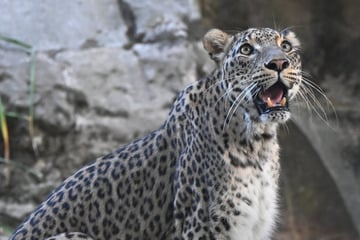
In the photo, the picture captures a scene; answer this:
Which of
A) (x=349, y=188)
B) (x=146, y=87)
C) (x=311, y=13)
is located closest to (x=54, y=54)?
(x=146, y=87)

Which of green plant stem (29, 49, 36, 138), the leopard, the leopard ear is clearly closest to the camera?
the leopard

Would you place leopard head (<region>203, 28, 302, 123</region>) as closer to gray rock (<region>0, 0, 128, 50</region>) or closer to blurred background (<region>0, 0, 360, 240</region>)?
blurred background (<region>0, 0, 360, 240</region>)

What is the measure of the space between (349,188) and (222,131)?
4391mm

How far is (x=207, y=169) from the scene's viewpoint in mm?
6578

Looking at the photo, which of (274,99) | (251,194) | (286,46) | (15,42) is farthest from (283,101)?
(15,42)

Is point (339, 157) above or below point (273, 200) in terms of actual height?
A: above

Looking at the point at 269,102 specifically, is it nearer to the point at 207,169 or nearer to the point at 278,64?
the point at 278,64

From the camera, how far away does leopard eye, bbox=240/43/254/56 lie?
6504 millimetres

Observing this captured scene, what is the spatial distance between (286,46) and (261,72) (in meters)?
0.38

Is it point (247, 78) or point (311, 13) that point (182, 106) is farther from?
point (311, 13)

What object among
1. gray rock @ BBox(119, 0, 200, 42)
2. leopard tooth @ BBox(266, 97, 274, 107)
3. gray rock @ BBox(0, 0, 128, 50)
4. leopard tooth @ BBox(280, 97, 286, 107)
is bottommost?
leopard tooth @ BBox(266, 97, 274, 107)

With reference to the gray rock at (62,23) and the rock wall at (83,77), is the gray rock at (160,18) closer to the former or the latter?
the rock wall at (83,77)

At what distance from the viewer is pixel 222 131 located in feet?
21.7

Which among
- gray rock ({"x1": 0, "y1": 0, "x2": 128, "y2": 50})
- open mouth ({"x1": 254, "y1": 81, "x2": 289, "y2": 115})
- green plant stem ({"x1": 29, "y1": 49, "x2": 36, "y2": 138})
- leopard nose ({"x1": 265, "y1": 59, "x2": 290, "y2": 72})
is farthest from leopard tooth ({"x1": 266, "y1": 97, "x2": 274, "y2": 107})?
gray rock ({"x1": 0, "y1": 0, "x2": 128, "y2": 50})
